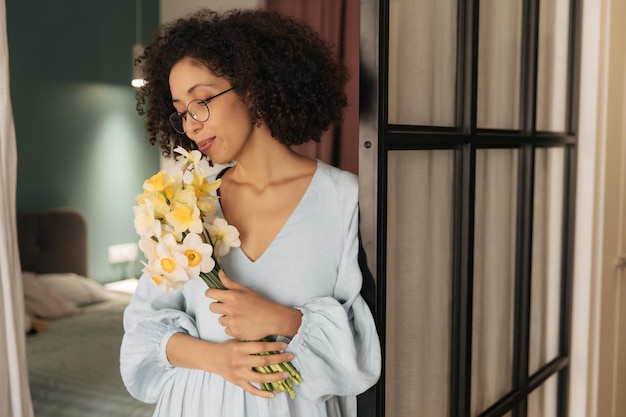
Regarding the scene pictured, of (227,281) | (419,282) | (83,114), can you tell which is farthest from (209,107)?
(83,114)

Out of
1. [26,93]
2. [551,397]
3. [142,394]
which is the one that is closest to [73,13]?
[26,93]

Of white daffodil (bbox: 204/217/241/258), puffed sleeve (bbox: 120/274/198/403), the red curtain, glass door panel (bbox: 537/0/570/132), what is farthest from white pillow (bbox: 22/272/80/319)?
glass door panel (bbox: 537/0/570/132)

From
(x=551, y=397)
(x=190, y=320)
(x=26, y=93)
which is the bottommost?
(x=551, y=397)

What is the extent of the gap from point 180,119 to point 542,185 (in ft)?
3.77

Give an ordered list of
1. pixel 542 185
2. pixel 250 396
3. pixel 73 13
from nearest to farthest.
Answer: pixel 250 396, pixel 542 185, pixel 73 13

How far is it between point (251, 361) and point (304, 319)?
0.10 meters

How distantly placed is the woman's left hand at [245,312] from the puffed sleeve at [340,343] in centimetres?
5

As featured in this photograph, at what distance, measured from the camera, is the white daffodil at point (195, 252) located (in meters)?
0.96

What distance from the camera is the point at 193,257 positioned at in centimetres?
96

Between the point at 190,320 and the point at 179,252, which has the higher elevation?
the point at 179,252

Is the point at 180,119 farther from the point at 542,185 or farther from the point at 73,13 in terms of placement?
the point at 73,13

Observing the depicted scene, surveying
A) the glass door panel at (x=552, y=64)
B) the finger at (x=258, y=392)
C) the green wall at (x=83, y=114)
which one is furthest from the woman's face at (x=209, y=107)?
the green wall at (x=83, y=114)

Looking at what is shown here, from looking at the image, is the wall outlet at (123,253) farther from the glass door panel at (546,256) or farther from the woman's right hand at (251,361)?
the woman's right hand at (251,361)

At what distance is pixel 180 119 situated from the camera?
1.13m
